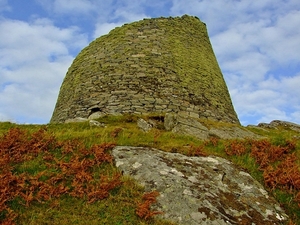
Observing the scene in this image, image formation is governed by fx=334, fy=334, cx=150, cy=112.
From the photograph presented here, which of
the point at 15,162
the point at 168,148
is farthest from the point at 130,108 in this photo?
the point at 15,162

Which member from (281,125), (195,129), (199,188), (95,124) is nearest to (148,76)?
(195,129)

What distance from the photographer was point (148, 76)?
1745 cm

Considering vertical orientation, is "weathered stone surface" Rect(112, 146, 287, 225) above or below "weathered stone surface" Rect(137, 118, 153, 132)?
below

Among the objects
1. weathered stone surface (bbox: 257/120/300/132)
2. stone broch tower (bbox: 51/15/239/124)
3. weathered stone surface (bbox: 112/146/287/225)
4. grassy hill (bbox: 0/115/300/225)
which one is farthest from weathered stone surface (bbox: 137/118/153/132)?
weathered stone surface (bbox: 257/120/300/132)

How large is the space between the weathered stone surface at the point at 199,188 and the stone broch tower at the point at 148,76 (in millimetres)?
8459

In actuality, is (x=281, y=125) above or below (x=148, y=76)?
below

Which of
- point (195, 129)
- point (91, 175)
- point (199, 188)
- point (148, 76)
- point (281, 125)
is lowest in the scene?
point (199, 188)

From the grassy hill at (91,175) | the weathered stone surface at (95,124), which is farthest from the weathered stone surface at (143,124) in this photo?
the grassy hill at (91,175)

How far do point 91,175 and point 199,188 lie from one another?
2173 millimetres

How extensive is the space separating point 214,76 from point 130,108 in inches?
255

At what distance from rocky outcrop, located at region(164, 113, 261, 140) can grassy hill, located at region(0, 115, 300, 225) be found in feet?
7.30

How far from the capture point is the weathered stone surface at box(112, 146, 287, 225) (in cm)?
569

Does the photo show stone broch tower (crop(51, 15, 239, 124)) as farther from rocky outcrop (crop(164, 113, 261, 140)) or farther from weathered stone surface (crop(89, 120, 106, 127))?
weathered stone surface (crop(89, 120, 106, 127))

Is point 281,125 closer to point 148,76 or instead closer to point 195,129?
point 148,76
